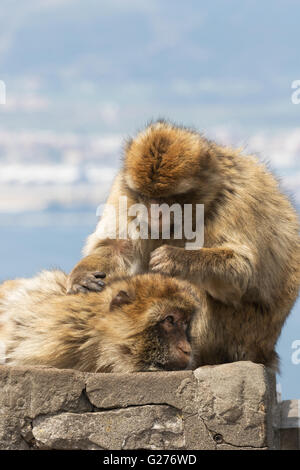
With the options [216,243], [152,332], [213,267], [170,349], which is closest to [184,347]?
[170,349]

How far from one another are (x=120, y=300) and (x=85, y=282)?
47cm

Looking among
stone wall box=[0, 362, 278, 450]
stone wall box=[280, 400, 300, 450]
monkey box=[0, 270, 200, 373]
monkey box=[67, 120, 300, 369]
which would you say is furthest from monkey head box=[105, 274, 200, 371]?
stone wall box=[280, 400, 300, 450]

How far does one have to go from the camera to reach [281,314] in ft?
17.5

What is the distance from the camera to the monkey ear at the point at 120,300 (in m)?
4.42

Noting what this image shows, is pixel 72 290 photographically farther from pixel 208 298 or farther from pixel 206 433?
pixel 206 433

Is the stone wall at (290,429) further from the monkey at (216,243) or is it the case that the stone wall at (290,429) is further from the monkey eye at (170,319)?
the monkey eye at (170,319)

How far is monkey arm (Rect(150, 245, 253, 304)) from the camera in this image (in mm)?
4848

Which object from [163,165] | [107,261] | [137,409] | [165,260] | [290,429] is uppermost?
[163,165]

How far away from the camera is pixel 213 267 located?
499 cm

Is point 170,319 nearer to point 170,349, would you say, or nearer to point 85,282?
point 170,349

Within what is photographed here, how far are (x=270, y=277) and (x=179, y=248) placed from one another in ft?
2.34

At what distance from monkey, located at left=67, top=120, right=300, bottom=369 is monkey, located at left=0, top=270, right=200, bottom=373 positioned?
33cm

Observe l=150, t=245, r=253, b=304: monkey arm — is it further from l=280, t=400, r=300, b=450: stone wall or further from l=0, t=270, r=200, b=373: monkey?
l=280, t=400, r=300, b=450: stone wall

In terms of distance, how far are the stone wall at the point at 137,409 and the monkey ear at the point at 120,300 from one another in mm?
465
